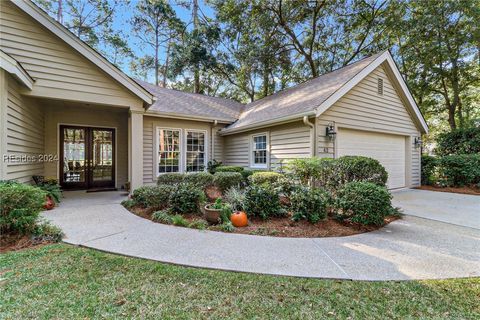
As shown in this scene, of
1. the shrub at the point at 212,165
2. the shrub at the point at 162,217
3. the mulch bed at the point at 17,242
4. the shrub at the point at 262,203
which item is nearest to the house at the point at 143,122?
the shrub at the point at 212,165

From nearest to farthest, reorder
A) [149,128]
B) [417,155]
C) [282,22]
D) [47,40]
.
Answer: [47,40] < [149,128] < [417,155] < [282,22]

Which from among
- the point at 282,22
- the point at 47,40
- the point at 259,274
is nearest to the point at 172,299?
the point at 259,274

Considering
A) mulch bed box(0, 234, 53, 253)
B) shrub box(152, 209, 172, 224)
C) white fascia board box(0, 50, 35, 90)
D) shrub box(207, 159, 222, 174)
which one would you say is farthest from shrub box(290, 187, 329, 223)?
white fascia board box(0, 50, 35, 90)

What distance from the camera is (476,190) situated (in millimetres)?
9133

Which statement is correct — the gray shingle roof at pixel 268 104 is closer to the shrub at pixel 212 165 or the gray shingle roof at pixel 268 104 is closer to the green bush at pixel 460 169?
the shrub at pixel 212 165

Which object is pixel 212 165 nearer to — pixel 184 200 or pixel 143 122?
pixel 143 122

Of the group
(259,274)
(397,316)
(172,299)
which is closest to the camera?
(397,316)

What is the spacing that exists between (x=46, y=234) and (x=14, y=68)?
3.66m

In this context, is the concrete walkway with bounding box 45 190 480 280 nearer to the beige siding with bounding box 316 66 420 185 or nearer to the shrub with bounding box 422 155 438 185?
the beige siding with bounding box 316 66 420 185

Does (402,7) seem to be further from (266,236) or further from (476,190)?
(266,236)

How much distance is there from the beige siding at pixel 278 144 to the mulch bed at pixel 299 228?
230 cm

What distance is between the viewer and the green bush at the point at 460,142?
441 inches

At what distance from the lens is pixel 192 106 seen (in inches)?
416

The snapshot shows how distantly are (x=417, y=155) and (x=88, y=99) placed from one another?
43.3 feet
